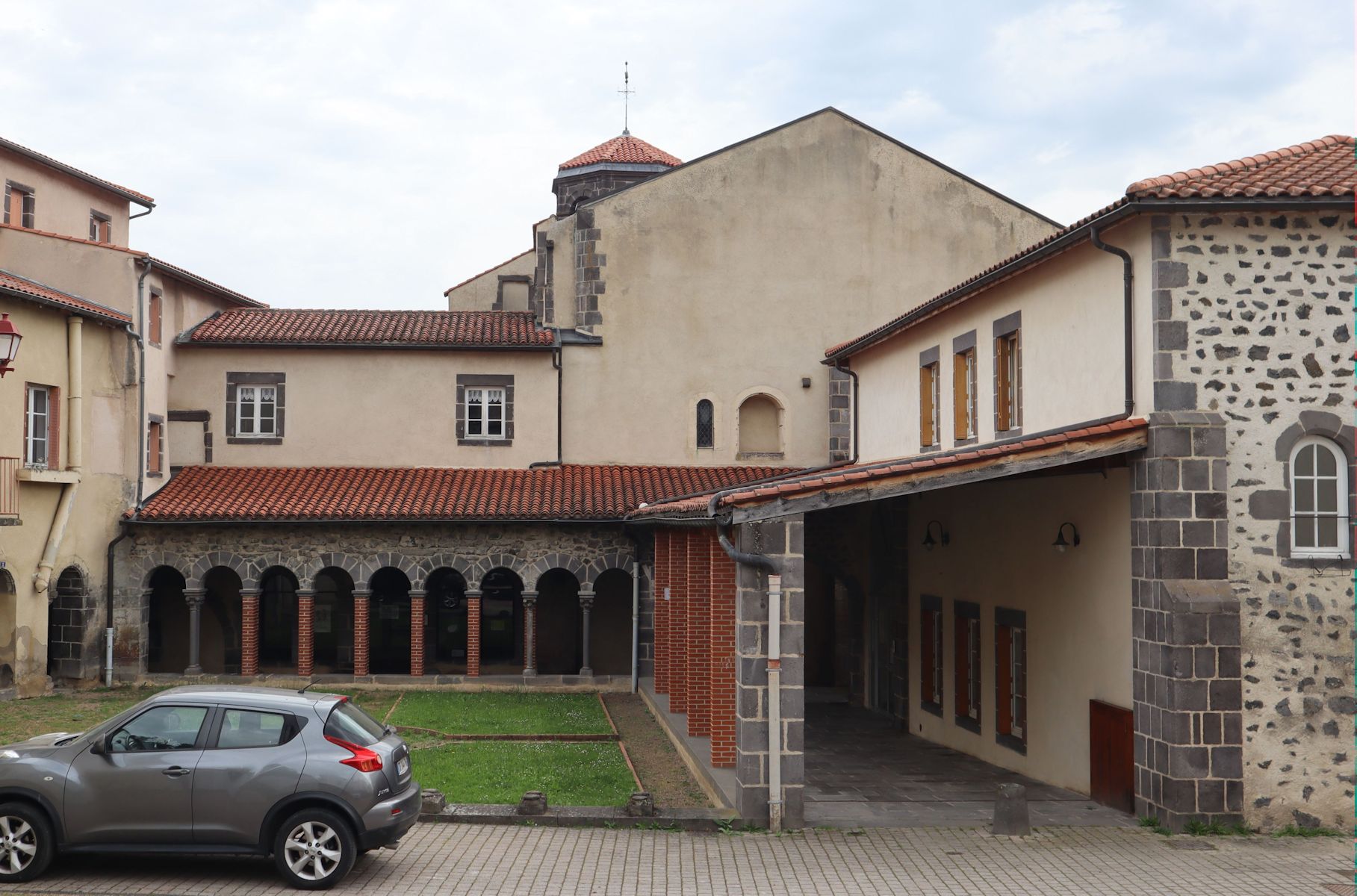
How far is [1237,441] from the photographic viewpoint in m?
12.4

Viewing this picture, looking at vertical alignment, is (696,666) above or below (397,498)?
below

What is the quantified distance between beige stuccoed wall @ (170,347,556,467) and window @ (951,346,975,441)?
35.4ft

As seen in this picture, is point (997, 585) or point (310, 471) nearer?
point (997, 585)

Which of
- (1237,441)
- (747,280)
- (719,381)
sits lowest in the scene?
(1237,441)

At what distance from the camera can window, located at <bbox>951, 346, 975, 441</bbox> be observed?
1784 centimetres

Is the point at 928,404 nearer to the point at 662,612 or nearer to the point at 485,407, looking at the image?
the point at 662,612

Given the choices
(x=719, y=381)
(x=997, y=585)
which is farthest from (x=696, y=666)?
(x=719, y=381)

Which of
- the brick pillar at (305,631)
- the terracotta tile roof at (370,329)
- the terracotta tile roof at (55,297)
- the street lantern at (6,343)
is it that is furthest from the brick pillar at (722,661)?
the terracotta tile roof at (55,297)

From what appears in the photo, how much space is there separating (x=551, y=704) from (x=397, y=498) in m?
5.21

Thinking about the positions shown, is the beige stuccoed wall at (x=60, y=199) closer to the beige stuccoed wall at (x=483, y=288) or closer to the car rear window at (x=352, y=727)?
the beige stuccoed wall at (x=483, y=288)

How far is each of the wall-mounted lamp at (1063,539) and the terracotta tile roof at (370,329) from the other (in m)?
14.3

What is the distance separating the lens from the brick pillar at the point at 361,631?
24562 mm

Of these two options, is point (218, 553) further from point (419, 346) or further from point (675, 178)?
point (675, 178)

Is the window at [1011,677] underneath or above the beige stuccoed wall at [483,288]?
underneath
